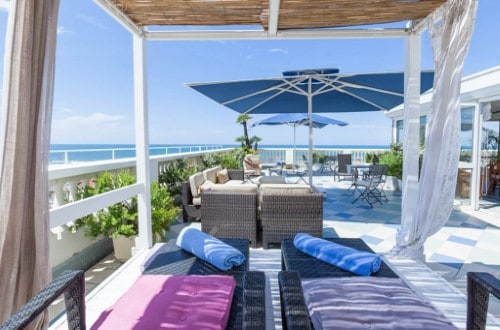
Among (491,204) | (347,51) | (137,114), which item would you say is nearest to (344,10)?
(137,114)

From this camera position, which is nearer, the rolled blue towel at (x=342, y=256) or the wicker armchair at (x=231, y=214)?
the rolled blue towel at (x=342, y=256)

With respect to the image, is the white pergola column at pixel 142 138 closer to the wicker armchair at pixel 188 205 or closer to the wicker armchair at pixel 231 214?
the wicker armchair at pixel 231 214

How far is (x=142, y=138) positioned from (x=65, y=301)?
2.40 metres

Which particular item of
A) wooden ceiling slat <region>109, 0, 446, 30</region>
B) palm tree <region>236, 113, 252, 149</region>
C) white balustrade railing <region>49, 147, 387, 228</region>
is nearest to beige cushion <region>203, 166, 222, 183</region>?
white balustrade railing <region>49, 147, 387, 228</region>

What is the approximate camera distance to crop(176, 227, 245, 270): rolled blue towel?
2.21 m

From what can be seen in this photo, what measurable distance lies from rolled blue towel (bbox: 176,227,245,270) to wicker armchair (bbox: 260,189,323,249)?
43.8 inches

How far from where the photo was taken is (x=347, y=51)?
17016 millimetres

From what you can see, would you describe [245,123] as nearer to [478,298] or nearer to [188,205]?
[188,205]

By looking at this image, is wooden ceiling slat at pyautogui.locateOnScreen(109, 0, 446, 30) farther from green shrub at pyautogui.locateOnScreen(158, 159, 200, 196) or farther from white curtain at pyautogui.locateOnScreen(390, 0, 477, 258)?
green shrub at pyautogui.locateOnScreen(158, 159, 200, 196)

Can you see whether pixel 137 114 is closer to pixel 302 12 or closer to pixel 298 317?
pixel 302 12

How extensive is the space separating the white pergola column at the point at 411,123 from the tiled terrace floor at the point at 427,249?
24.0 inches

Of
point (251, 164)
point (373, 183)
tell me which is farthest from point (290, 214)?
point (251, 164)

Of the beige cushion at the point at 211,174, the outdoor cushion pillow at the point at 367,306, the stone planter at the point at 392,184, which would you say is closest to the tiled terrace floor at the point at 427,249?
the outdoor cushion pillow at the point at 367,306

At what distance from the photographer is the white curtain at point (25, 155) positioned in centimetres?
146
